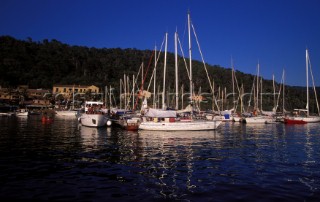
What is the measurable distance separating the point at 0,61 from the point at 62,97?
169ft

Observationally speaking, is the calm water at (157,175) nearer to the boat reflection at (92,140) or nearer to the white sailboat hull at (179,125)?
the boat reflection at (92,140)

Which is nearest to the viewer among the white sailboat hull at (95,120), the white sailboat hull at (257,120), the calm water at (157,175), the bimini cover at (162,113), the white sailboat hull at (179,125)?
the calm water at (157,175)

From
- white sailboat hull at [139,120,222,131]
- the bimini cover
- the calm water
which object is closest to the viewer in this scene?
the calm water

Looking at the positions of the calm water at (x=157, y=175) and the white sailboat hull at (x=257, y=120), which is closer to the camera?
the calm water at (x=157, y=175)

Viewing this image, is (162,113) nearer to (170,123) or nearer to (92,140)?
(170,123)

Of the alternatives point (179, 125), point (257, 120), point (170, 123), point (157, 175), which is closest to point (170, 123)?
point (170, 123)

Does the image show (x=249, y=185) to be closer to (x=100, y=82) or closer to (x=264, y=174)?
(x=264, y=174)

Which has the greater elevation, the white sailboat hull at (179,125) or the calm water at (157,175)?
the white sailboat hull at (179,125)

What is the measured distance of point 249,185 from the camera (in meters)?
14.3

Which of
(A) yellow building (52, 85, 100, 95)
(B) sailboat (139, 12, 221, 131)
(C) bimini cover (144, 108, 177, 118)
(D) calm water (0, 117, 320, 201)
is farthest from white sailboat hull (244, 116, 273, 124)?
(A) yellow building (52, 85, 100, 95)

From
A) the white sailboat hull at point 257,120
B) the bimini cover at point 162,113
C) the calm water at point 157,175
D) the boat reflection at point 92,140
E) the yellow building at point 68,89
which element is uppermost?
the yellow building at point 68,89

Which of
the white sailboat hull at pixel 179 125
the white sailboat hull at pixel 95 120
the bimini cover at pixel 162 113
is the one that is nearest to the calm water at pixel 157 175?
the white sailboat hull at pixel 179 125

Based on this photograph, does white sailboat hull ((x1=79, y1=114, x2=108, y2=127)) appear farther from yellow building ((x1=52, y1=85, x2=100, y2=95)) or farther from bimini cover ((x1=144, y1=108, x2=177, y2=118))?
yellow building ((x1=52, y1=85, x2=100, y2=95))

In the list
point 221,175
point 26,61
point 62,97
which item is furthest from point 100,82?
point 221,175
